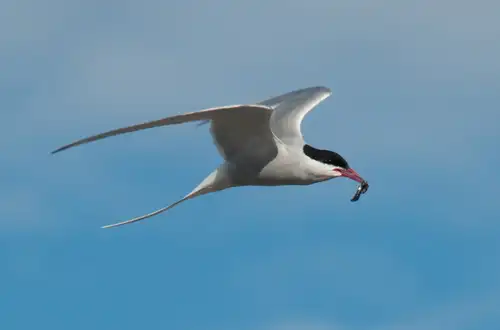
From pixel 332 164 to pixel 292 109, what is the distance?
2141mm

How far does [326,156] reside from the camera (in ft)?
47.7

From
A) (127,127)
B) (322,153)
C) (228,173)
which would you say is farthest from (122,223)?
(127,127)

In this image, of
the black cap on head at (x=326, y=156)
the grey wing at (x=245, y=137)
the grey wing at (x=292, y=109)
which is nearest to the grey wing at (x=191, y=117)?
the grey wing at (x=245, y=137)

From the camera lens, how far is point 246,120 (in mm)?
13406

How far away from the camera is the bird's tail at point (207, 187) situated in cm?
1445

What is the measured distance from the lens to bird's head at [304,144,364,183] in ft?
47.6

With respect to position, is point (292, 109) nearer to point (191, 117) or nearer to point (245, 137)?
point (245, 137)

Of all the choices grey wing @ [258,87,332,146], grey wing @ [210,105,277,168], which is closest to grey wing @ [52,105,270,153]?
grey wing @ [210,105,277,168]

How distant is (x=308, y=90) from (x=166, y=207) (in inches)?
156

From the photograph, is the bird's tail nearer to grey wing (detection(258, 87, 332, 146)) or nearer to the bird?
the bird

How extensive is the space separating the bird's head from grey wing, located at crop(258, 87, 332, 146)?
0.44m

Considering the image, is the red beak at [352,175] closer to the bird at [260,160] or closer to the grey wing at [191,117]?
the bird at [260,160]

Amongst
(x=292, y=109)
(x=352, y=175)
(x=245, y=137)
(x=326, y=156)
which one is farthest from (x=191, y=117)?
(x=292, y=109)

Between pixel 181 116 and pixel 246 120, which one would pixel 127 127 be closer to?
pixel 181 116
